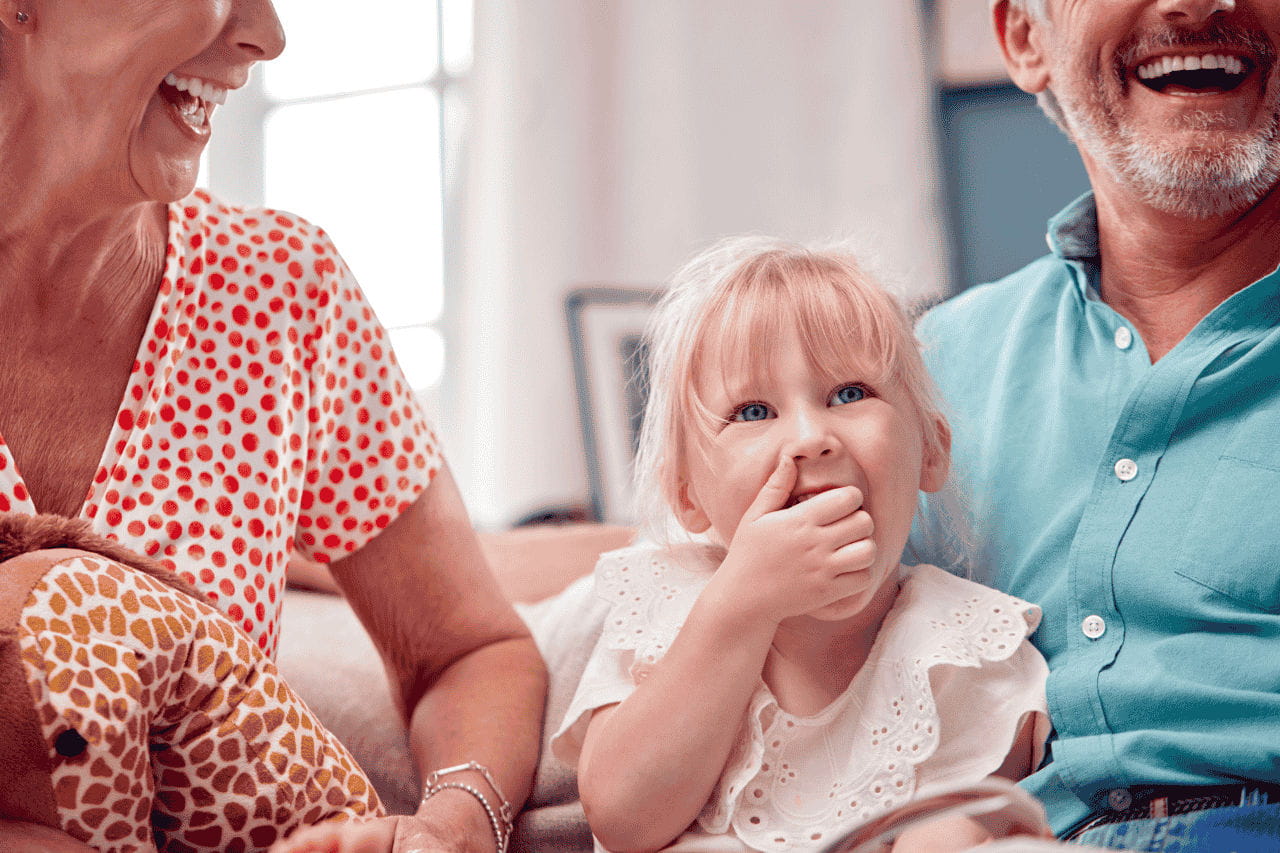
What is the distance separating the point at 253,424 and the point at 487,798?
413 mm

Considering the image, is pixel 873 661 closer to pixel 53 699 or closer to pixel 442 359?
pixel 53 699

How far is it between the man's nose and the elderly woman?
863mm

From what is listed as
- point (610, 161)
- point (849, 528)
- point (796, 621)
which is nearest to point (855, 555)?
point (849, 528)

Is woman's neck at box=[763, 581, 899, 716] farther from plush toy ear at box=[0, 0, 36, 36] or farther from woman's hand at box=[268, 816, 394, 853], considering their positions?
plush toy ear at box=[0, 0, 36, 36]

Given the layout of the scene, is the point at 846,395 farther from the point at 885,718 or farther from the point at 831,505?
the point at 885,718

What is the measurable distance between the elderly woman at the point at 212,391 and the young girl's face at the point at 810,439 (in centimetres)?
33

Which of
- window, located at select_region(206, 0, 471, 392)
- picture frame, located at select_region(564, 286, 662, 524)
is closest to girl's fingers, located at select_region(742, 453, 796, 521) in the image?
picture frame, located at select_region(564, 286, 662, 524)

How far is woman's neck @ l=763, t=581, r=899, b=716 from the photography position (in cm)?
114

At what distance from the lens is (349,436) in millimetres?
1273

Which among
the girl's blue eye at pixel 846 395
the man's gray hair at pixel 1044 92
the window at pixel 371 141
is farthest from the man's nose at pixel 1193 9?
the window at pixel 371 141

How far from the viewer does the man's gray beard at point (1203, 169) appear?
123cm

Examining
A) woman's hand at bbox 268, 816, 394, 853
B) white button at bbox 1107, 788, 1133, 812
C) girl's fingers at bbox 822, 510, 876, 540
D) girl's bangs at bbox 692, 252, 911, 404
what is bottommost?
white button at bbox 1107, 788, 1133, 812

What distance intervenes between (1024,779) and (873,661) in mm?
169

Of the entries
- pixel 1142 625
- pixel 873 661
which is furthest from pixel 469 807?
pixel 1142 625
